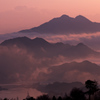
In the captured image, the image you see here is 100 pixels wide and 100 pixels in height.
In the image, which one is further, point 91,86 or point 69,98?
point 69,98

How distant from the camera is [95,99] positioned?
14650cm

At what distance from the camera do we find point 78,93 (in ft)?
497

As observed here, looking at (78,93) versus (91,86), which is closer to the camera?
(91,86)

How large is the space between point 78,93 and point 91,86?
1688 centimetres

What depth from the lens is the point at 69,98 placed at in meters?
155

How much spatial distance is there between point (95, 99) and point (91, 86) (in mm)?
13288

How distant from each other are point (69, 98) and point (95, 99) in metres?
14.8

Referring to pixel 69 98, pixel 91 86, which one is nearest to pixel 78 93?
pixel 69 98

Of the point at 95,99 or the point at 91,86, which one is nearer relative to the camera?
the point at 91,86

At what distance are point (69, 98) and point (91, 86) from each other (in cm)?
2245

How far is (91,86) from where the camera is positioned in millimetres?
136125

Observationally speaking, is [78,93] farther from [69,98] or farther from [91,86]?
[91,86]
